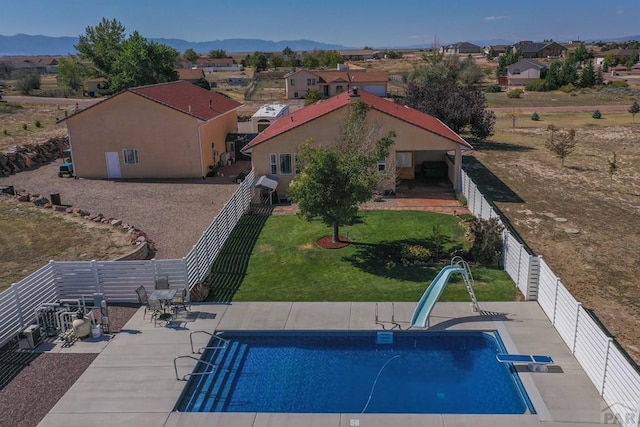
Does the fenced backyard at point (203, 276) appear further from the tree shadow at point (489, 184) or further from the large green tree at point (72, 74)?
the large green tree at point (72, 74)

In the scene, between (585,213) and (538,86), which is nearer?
(585,213)

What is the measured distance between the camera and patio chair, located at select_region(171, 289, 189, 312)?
53.4 feet

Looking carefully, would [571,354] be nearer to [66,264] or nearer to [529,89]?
[66,264]

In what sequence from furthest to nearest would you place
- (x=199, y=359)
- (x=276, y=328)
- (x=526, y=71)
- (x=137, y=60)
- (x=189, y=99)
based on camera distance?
(x=526, y=71) → (x=137, y=60) → (x=189, y=99) → (x=276, y=328) → (x=199, y=359)

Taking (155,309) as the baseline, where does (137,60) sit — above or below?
above

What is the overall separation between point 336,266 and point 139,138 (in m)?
19.9

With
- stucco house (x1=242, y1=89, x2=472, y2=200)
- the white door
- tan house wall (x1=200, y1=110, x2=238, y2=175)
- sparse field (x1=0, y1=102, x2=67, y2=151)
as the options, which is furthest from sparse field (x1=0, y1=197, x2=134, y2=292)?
sparse field (x1=0, y1=102, x2=67, y2=151)

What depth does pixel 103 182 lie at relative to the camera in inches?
1341

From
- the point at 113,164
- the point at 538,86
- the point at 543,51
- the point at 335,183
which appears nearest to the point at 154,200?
the point at 113,164

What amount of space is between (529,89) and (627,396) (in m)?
98.0

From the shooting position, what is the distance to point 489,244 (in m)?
19.5

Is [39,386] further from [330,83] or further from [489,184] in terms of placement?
[330,83]

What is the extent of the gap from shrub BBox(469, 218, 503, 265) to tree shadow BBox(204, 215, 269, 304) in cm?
861

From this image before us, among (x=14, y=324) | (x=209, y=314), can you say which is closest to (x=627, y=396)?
(x=209, y=314)
